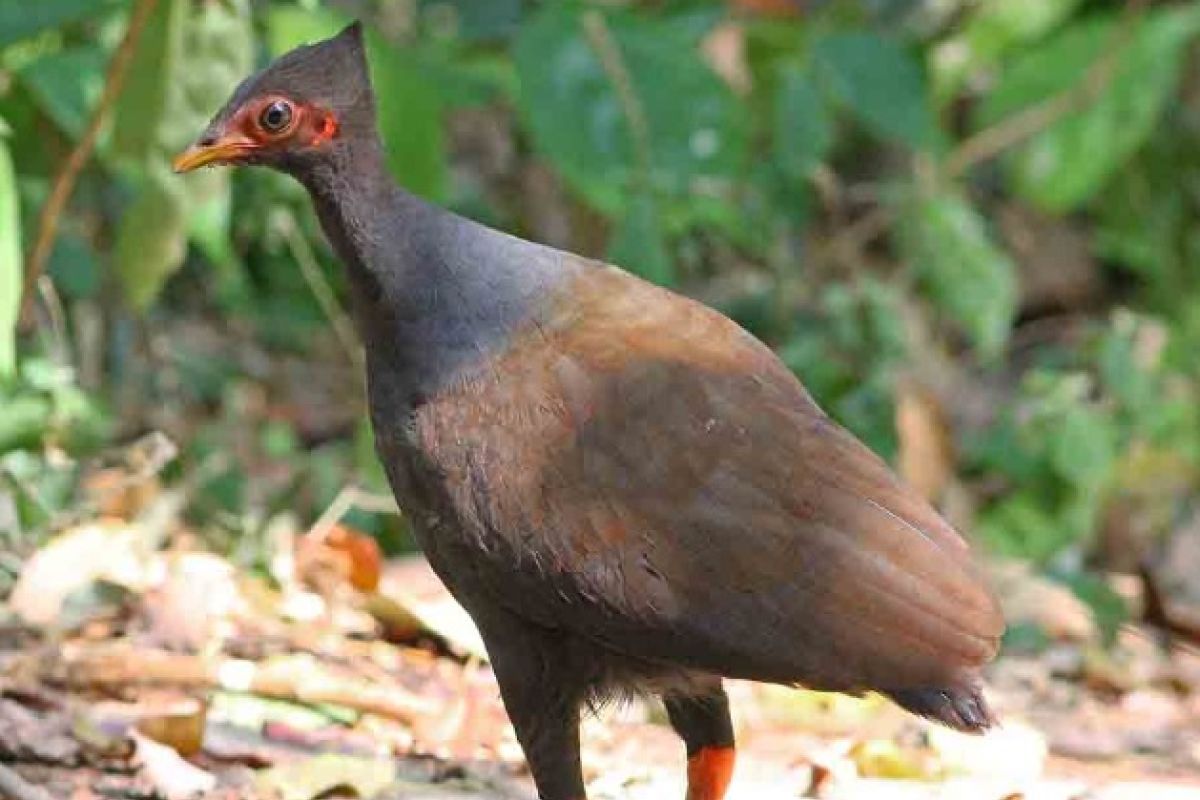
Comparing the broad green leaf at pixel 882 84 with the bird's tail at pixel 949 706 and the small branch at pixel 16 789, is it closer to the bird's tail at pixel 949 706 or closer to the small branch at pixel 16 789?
the bird's tail at pixel 949 706

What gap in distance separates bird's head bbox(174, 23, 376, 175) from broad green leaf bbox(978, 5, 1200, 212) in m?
4.28

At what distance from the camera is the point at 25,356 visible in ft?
19.7

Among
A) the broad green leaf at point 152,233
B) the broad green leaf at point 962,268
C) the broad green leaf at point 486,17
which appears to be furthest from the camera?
the broad green leaf at point 962,268

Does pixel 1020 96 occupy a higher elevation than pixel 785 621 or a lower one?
higher

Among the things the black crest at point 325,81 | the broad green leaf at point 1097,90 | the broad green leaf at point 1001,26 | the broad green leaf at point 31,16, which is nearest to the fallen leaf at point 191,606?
the broad green leaf at point 31,16

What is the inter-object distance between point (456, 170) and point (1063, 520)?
2.72 m

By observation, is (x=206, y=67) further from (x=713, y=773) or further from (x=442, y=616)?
(x=713, y=773)

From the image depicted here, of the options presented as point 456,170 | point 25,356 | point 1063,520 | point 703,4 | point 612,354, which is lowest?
point 612,354

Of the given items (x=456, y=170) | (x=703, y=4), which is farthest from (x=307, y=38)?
(x=456, y=170)

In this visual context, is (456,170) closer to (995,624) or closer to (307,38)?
(307,38)

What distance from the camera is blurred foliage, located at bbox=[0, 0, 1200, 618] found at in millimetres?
5641

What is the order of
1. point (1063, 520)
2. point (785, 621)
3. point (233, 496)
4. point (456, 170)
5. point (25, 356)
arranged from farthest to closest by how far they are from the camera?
point (456, 170) → point (1063, 520) → point (233, 496) → point (25, 356) → point (785, 621)

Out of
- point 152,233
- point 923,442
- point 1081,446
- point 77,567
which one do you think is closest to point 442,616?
point 77,567

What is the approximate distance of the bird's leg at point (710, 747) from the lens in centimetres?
418
